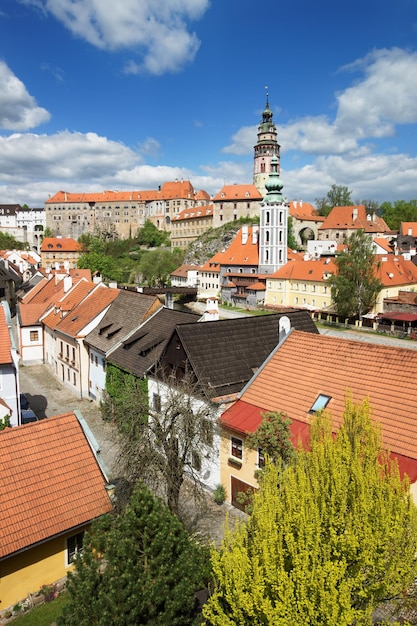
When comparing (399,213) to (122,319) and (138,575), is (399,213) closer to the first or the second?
(122,319)

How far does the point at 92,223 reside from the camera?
500ft

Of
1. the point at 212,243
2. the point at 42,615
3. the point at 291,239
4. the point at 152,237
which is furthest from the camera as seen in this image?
the point at 152,237

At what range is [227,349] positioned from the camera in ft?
68.8

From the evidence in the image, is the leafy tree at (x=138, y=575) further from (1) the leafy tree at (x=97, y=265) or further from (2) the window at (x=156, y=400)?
(1) the leafy tree at (x=97, y=265)

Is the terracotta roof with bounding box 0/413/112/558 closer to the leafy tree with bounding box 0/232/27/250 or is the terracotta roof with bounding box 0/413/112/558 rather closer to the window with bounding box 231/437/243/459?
the window with bounding box 231/437/243/459

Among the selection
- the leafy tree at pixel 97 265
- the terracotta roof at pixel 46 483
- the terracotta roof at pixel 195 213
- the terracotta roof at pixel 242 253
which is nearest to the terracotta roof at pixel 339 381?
the terracotta roof at pixel 46 483

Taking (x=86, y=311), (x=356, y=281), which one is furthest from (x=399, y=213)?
(x=86, y=311)

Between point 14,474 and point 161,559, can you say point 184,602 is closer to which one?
point 161,559

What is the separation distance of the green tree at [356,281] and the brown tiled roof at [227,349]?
3141 cm

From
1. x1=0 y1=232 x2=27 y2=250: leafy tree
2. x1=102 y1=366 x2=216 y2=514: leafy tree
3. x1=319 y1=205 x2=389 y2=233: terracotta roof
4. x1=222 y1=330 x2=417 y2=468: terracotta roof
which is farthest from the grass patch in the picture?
x1=0 y1=232 x2=27 y2=250: leafy tree

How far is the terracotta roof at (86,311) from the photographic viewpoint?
32500 mm

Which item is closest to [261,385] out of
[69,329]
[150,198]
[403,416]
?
[403,416]

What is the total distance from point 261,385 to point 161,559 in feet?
34.9

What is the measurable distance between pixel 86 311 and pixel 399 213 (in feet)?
338
